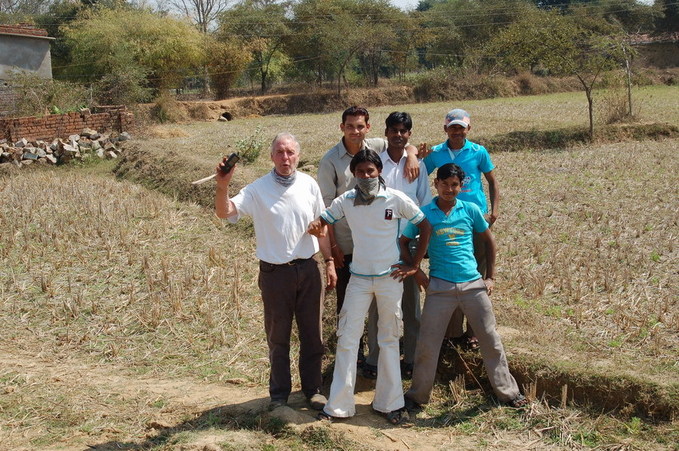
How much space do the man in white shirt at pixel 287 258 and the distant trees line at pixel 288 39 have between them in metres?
19.1

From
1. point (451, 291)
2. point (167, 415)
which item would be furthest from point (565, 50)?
point (167, 415)

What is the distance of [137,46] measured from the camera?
3541cm

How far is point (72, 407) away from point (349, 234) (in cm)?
235

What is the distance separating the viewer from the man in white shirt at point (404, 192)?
530 centimetres

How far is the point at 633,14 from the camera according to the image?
5062cm

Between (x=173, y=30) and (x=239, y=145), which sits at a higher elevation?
(x=173, y=30)

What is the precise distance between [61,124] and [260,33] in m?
24.9

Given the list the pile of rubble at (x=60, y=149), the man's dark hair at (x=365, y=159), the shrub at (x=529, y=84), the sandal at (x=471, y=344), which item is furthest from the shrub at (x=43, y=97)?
the shrub at (x=529, y=84)

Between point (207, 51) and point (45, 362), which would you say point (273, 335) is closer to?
point (45, 362)

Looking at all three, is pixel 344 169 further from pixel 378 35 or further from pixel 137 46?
pixel 378 35

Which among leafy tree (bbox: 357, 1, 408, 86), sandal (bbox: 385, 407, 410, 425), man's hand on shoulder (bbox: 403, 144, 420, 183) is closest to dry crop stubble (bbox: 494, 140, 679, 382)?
sandal (bbox: 385, 407, 410, 425)

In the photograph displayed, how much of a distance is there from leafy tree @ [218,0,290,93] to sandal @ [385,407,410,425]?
122 feet

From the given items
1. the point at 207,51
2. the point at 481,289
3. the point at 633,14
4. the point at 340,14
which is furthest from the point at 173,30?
the point at 481,289

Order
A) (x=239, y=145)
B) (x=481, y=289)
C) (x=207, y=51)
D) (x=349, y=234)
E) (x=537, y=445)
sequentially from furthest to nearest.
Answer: (x=207, y=51)
(x=239, y=145)
(x=349, y=234)
(x=481, y=289)
(x=537, y=445)
